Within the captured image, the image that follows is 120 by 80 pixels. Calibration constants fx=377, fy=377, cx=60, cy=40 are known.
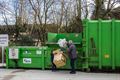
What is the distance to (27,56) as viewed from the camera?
1967 centimetres

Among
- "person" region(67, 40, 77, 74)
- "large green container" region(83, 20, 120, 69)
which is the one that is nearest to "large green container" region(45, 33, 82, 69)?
"person" region(67, 40, 77, 74)

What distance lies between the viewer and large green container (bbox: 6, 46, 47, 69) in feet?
64.0

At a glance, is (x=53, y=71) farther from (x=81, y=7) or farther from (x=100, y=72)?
(x=81, y=7)

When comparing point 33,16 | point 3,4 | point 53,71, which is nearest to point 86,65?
point 53,71

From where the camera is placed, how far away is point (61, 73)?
18125mm

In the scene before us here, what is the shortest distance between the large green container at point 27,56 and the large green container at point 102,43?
8.53ft

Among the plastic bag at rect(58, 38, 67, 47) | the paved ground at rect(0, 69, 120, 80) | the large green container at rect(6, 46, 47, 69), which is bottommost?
the paved ground at rect(0, 69, 120, 80)

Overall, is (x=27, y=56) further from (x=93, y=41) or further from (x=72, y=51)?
(x=93, y=41)

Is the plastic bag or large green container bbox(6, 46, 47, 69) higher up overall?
the plastic bag

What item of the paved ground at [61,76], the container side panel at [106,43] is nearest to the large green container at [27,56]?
the paved ground at [61,76]

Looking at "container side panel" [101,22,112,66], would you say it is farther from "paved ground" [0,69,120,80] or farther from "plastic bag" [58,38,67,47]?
"plastic bag" [58,38,67,47]

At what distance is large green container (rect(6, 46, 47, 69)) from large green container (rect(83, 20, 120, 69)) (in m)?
2.60

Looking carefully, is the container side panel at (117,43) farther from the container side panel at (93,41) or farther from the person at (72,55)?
the person at (72,55)

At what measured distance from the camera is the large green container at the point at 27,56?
1952 centimetres
